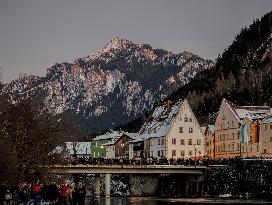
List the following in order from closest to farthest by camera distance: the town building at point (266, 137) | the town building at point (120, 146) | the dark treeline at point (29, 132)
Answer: the dark treeline at point (29, 132)
the town building at point (266, 137)
the town building at point (120, 146)

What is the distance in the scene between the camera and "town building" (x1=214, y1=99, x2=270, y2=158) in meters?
123

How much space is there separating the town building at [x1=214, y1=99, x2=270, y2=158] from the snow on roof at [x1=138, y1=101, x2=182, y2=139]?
11.2 meters

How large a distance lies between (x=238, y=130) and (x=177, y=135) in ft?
42.3

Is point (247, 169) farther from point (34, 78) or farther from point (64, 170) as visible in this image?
point (34, 78)

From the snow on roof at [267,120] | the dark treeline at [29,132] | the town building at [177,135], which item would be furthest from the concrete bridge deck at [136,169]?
the town building at [177,135]

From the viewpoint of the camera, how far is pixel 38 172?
65625 mm

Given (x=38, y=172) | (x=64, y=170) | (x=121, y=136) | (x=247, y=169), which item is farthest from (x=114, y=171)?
(x=121, y=136)

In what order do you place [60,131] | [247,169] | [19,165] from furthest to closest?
[247,169], [60,131], [19,165]

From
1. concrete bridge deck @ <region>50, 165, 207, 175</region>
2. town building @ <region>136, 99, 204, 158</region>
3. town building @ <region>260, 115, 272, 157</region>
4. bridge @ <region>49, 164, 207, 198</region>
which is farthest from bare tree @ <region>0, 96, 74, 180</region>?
town building @ <region>136, 99, 204, 158</region>

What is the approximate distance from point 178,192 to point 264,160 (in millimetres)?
17077

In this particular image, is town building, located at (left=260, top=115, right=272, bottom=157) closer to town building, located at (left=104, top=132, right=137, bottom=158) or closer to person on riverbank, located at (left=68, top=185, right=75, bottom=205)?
town building, located at (left=104, top=132, right=137, bottom=158)

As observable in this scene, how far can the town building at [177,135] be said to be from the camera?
130 m

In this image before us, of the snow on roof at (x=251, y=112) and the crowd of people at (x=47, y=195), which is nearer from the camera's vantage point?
the crowd of people at (x=47, y=195)

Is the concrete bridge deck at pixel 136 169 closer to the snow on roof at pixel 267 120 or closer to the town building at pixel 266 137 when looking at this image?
the town building at pixel 266 137
